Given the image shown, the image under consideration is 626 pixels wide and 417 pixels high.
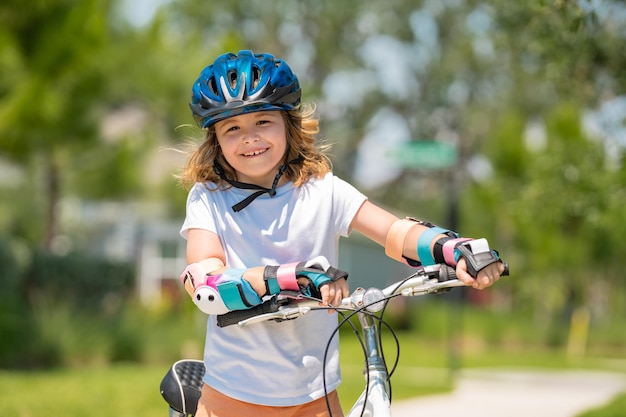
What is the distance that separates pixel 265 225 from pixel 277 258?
12 centimetres

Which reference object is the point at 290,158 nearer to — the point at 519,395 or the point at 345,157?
the point at 519,395

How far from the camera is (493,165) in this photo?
27188mm

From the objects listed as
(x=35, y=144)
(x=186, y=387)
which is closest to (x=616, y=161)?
(x=186, y=387)

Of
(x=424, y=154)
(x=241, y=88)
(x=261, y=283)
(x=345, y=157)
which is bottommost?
(x=261, y=283)

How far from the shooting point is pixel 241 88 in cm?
329

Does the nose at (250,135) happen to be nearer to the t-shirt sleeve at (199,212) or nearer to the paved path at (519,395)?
the t-shirt sleeve at (199,212)

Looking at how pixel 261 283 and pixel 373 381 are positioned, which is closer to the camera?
pixel 261 283

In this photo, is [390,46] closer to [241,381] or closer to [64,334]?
[64,334]

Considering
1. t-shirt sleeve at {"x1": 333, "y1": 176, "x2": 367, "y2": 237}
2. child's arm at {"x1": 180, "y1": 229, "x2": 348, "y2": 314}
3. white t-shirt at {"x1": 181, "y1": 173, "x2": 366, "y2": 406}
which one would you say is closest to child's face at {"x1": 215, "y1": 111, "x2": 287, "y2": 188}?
white t-shirt at {"x1": 181, "y1": 173, "x2": 366, "y2": 406}

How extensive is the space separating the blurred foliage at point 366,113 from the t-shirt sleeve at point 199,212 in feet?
3.02

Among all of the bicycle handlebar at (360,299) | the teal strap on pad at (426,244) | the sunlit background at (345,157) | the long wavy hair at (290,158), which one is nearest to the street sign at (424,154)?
the sunlit background at (345,157)

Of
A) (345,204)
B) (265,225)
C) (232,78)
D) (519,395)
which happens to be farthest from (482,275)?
(519,395)

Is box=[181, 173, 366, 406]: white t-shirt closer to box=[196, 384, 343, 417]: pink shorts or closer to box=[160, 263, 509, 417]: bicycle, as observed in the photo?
box=[196, 384, 343, 417]: pink shorts

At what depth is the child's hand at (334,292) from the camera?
9.32 ft
